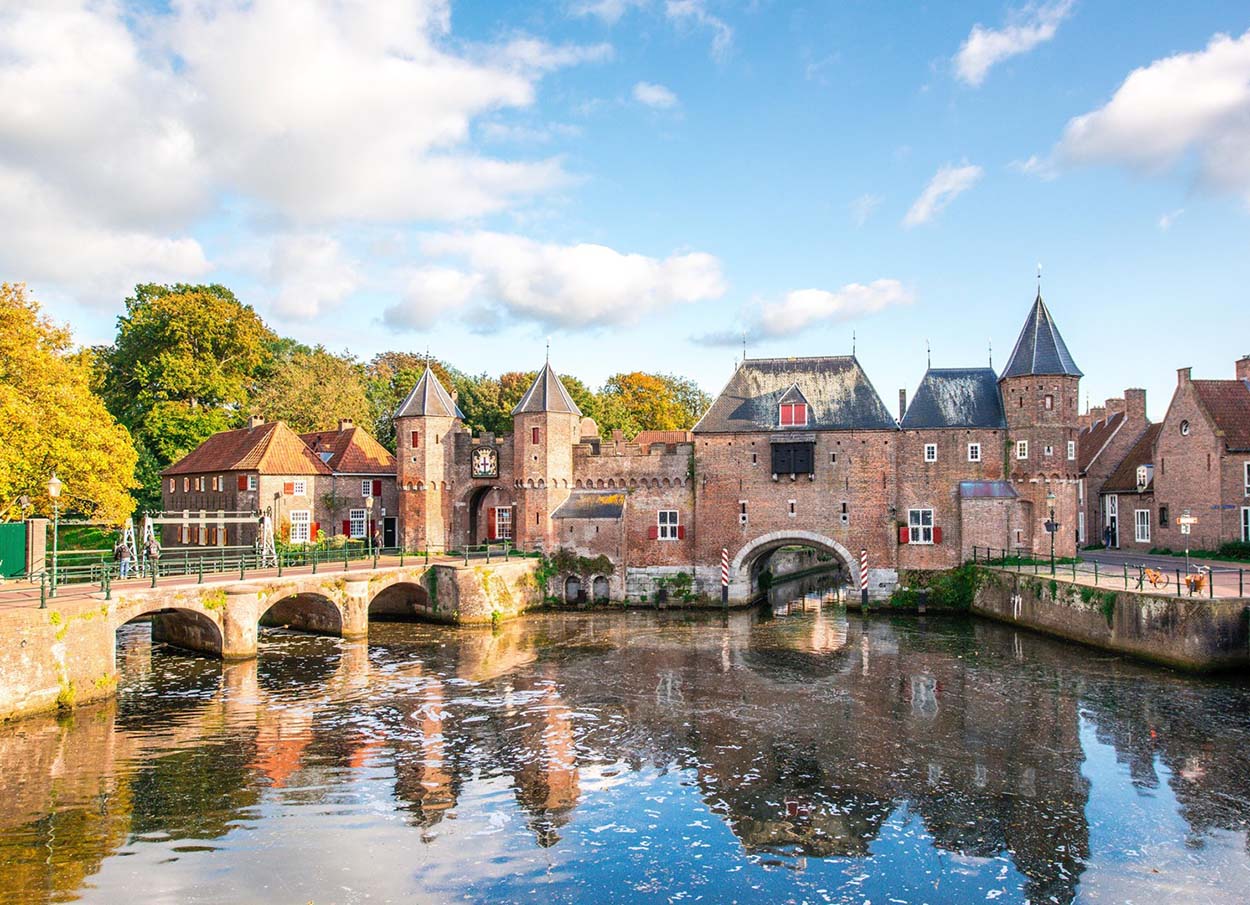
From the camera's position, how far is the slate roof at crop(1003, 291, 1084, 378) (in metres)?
33.6

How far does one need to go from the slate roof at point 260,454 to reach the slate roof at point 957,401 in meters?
27.2

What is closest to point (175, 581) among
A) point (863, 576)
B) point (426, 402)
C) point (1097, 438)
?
point (426, 402)

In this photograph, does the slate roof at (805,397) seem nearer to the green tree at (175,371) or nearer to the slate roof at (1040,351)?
the slate roof at (1040,351)

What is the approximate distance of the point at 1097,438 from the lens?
1847 inches

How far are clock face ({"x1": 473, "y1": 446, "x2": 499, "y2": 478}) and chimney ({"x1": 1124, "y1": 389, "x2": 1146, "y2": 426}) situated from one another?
32.6 meters

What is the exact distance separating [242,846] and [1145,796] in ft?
45.9

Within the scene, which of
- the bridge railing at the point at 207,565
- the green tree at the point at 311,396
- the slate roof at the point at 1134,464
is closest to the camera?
the bridge railing at the point at 207,565

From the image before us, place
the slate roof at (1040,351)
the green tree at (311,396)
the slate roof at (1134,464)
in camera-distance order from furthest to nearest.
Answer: the green tree at (311,396) → the slate roof at (1134,464) → the slate roof at (1040,351)

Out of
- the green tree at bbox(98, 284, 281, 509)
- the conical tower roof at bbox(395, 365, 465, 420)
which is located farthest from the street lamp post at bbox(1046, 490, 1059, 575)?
the green tree at bbox(98, 284, 281, 509)

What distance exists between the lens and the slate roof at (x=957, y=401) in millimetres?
34688

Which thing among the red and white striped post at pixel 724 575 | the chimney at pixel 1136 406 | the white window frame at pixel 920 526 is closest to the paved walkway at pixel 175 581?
the red and white striped post at pixel 724 575

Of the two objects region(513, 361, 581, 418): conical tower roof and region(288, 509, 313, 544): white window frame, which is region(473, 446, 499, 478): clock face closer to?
region(513, 361, 581, 418): conical tower roof

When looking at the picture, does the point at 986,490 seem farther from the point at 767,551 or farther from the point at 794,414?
the point at 767,551

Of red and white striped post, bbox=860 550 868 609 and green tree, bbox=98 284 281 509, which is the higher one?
green tree, bbox=98 284 281 509
